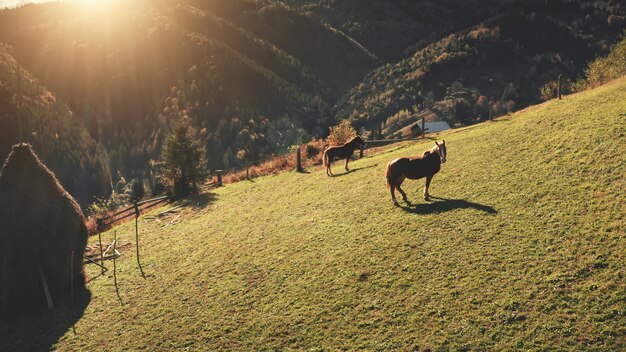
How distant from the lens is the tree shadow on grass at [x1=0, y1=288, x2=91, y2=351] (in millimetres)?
14992

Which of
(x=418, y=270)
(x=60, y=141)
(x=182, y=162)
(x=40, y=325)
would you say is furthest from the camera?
(x=60, y=141)

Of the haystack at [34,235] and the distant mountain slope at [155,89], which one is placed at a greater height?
the distant mountain slope at [155,89]

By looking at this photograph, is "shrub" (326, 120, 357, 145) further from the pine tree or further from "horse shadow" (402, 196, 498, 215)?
"horse shadow" (402, 196, 498, 215)

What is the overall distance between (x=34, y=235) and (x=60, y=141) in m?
152

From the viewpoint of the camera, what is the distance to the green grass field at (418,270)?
1071 cm

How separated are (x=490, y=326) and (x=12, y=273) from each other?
16797 mm

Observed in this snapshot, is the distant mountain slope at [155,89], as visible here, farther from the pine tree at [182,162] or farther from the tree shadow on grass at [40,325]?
the tree shadow on grass at [40,325]

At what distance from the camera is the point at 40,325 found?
1619cm

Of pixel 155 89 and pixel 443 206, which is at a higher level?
pixel 155 89

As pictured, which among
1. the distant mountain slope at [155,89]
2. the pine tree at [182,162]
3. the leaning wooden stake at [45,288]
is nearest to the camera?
the leaning wooden stake at [45,288]

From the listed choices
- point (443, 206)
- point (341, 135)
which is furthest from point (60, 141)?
point (443, 206)

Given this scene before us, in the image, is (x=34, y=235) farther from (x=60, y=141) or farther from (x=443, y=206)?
(x=60, y=141)

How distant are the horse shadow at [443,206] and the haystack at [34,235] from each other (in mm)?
13957

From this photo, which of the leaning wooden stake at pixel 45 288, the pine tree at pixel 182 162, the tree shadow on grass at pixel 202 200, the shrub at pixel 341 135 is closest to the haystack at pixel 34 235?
the leaning wooden stake at pixel 45 288
